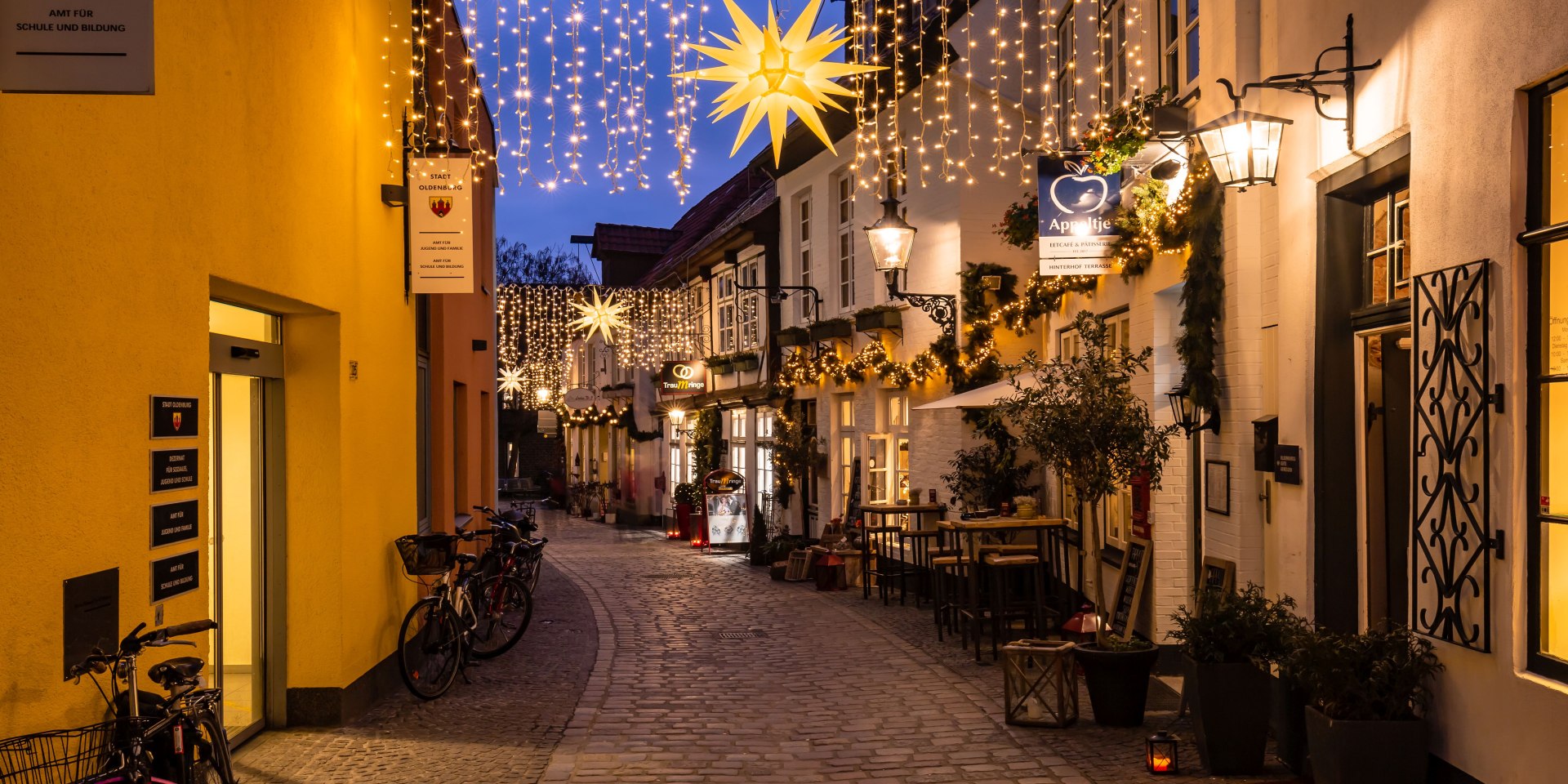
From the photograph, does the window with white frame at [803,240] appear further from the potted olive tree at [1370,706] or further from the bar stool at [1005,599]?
the potted olive tree at [1370,706]

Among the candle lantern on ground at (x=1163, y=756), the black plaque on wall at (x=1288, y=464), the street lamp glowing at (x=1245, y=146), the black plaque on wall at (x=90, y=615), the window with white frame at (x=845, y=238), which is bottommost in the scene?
the candle lantern on ground at (x=1163, y=756)

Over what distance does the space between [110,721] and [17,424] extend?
1016mm

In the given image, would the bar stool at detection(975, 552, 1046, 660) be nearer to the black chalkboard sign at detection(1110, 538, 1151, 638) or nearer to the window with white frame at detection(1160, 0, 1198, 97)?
the black chalkboard sign at detection(1110, 538, 1151, 638)

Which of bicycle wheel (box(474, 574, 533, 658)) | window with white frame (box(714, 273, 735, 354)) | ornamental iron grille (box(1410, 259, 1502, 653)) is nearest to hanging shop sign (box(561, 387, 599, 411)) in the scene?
window with white frame (box(714, 273, 735, 354))

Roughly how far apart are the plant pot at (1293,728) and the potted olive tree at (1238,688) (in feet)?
0.42

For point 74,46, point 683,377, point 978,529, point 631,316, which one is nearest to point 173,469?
point 74,46

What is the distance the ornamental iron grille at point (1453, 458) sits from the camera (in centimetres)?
505

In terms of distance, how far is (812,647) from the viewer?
11430 mm

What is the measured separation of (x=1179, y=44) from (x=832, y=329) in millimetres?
9457

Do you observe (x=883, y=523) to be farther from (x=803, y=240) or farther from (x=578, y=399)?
(x=578, y=399)

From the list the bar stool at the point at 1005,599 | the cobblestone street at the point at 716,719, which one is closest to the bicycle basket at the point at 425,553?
the cobblestone street at the point at 716,719

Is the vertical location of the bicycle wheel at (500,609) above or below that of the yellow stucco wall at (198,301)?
below

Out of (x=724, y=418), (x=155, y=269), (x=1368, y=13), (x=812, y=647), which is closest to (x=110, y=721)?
(x=155, y=269)

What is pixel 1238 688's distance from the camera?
648cm
